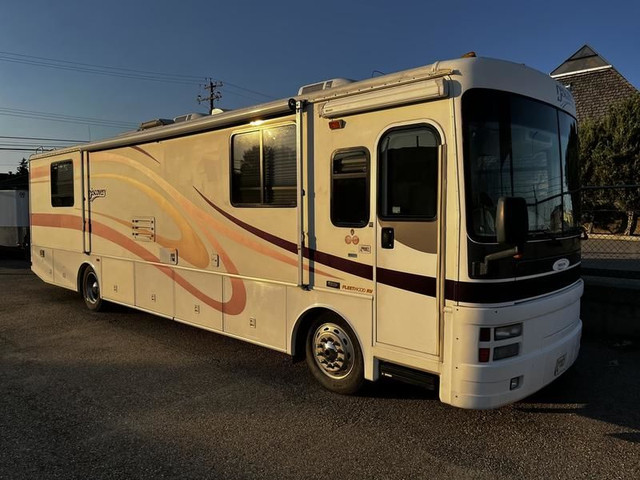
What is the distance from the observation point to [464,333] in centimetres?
376

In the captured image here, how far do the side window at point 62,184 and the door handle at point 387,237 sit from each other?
6.63m

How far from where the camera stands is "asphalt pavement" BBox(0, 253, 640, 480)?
355 centimetres

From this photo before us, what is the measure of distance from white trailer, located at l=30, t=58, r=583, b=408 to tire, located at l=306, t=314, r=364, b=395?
2 centimetres

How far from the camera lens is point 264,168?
17.5ft

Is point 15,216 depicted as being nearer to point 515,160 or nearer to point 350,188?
point 350,188

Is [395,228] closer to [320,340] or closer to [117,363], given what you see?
[320,340]

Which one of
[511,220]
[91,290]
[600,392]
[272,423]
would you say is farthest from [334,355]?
[91,290]

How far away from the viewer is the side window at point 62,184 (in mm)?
8820

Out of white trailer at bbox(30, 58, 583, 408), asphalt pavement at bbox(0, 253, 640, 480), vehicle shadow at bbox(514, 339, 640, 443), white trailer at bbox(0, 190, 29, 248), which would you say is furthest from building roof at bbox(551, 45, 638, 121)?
white trailer at bbox(0, 190, 29, 248)

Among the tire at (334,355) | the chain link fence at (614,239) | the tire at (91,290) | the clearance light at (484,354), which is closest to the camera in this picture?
the clearance light at (484,354)

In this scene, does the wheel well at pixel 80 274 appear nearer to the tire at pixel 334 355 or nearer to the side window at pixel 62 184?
the side window at pixel 62 184

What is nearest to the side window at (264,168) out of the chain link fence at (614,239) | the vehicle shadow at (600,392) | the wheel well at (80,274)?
the vehicle shadow at (600,392)

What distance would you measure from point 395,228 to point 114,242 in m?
5.19

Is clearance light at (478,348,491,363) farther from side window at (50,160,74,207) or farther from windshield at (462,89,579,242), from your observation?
side window at (50,160,74,207)
